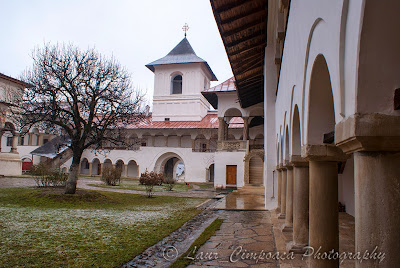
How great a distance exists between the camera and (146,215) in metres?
10.0

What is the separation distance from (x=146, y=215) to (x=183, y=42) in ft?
106

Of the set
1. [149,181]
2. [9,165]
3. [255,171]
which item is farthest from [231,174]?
[9,165]

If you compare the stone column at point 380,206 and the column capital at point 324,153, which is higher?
the column capital at point 324,153

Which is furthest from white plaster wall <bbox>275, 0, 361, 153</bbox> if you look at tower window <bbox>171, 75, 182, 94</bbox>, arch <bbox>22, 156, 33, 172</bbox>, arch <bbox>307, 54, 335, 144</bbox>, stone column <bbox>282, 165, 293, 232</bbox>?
arch <bbox>22, 156, 33, 172</bbox>

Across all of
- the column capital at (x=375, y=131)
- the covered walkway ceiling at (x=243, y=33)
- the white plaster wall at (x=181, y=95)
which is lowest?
the column capital at (x=375, y=131)

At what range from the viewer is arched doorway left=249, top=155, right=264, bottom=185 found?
24656 millimetres

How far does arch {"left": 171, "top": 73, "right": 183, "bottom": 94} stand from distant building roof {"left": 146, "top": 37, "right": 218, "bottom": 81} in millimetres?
1700

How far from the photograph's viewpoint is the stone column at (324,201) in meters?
3.39

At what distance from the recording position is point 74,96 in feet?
42.7

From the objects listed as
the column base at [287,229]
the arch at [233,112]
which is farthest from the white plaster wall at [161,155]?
the column base at [287,229]

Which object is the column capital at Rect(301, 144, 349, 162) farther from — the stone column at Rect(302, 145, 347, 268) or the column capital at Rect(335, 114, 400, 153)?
the column capital at Rect(335, 114, 400, 153)

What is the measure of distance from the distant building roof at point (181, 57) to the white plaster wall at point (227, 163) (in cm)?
1407

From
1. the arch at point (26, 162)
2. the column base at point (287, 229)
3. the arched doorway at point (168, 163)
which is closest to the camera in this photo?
the column base at point (287, 229)

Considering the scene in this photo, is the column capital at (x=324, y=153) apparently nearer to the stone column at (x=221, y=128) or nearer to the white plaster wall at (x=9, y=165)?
the stone column at (x=221, y=128)
